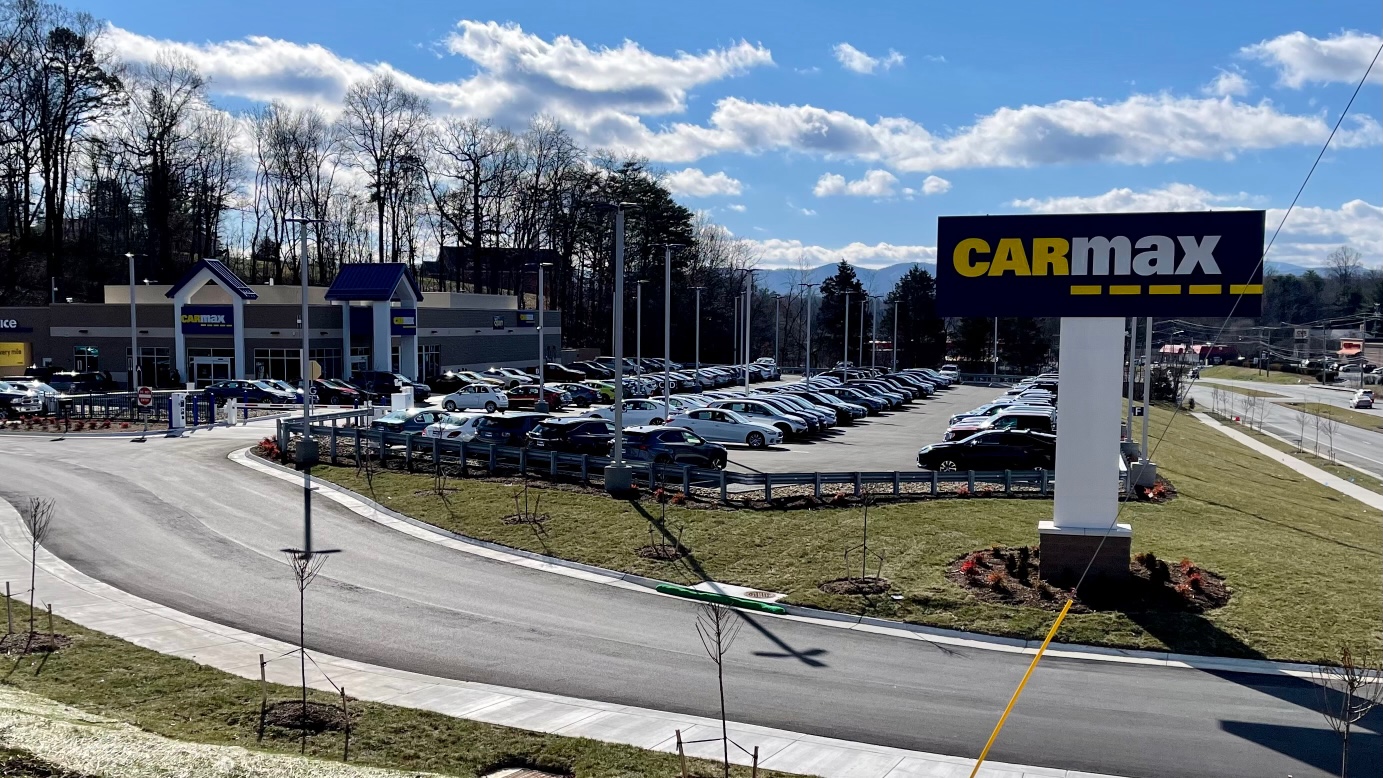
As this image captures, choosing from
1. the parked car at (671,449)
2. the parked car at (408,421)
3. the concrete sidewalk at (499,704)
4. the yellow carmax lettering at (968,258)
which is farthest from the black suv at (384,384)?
the yellow carmax lettering at (968,258)

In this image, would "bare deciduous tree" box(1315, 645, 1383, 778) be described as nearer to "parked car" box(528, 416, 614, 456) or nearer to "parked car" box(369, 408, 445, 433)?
Answer: "parked car" box(528, 416, 614, 456)

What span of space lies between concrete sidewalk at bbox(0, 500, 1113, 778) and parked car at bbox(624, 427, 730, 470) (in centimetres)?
1500

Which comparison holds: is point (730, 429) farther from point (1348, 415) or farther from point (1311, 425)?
point (1348, 415)

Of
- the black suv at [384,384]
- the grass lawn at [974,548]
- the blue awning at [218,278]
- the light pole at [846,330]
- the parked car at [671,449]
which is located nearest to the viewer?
the grass lawn at [974,548]

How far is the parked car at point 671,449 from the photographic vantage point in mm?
30328

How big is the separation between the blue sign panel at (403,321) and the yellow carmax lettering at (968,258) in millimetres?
49718

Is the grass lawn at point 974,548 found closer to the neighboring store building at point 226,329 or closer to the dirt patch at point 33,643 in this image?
the dirt patch at point 33,643

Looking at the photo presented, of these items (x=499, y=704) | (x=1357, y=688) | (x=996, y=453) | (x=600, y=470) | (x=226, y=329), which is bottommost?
(x=499, y=704)

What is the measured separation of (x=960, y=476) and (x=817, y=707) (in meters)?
14.7

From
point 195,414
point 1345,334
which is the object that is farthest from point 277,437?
point 1345,334

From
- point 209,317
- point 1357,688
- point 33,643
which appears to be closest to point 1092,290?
A: point 1357,688

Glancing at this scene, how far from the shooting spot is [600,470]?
2897cm

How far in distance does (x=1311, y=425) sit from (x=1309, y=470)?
28.6 metres

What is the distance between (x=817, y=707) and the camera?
13.1 m
